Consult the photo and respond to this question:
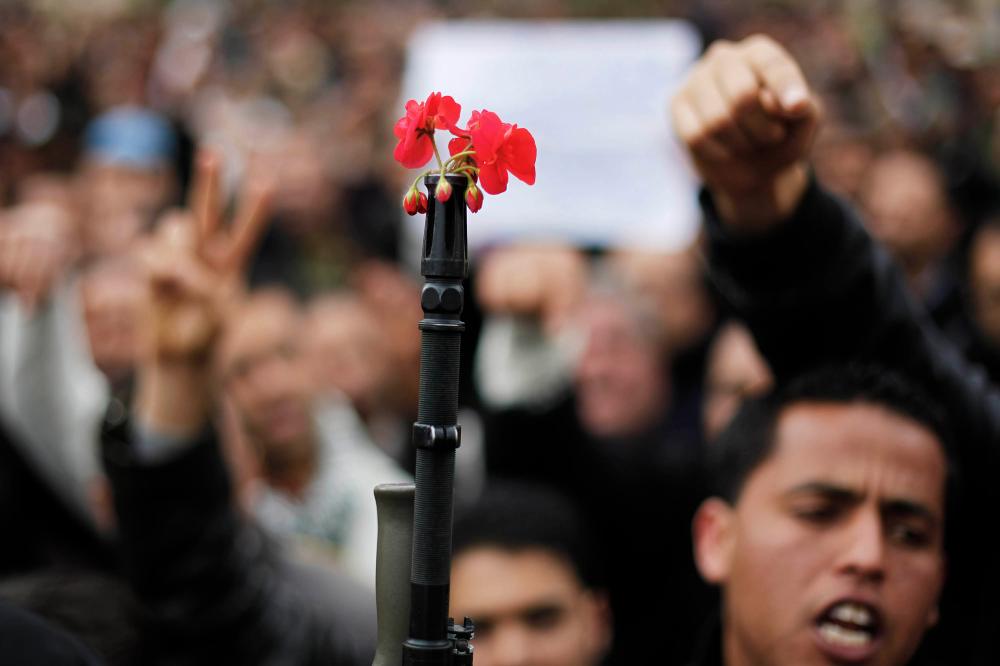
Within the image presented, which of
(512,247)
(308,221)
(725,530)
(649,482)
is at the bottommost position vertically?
(725,530)

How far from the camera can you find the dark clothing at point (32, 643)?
71.0 inches

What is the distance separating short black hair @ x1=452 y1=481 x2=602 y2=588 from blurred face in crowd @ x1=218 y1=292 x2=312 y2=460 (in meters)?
1.03

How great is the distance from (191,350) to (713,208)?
1246mm

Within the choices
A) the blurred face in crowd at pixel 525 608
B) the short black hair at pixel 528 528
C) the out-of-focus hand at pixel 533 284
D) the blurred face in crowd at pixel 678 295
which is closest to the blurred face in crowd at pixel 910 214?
the blurred face in crowd at pixel 678 295

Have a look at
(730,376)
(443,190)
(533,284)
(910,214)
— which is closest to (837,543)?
(443,190)

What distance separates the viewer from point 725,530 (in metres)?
2.51

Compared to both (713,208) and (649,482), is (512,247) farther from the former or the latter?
(713,208)

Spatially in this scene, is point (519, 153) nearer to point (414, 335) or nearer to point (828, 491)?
point (828, 491)

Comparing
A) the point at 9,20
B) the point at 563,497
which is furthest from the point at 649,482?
the point at 9,20

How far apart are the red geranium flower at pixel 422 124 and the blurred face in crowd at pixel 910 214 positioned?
396 cm

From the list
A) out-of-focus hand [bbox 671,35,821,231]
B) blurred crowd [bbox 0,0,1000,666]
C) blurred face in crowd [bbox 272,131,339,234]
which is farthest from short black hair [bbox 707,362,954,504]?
blurred face in crowd [bbox 272,131,339,234]

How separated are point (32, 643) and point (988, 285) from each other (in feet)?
11.9

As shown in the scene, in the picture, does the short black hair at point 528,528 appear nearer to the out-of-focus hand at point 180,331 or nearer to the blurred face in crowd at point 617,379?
the out-of-focus hand at point 180,331

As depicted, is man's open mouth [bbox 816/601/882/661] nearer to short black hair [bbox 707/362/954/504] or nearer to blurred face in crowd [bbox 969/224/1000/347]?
short black hair [bbox 707/362/954/504]
